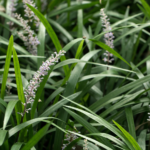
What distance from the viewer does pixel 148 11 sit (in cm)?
152

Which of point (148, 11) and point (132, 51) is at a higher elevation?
point (148, 11)

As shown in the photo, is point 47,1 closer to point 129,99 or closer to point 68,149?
point 129,99

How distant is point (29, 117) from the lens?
1.18m

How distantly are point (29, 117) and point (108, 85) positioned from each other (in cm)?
71

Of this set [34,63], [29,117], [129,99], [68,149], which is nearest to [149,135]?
[129,99]

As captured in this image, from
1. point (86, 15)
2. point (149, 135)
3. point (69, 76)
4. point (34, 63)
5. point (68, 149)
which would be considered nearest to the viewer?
point (68, 149)

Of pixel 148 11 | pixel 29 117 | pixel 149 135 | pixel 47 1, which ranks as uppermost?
pixel 47 1

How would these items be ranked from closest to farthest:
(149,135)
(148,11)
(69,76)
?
1. (149,135)
2. (69,76)
3. (148,11)

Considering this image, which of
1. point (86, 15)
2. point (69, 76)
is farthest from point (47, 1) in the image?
point (69, 76)

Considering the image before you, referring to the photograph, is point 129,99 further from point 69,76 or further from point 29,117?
point 29,117

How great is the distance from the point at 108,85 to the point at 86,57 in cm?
38

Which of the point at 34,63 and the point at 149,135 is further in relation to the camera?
the point at 34,63

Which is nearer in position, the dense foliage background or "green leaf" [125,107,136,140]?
the dense foliage background

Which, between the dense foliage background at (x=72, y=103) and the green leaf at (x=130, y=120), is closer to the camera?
the dense foliage background at (x=72, y=103)
